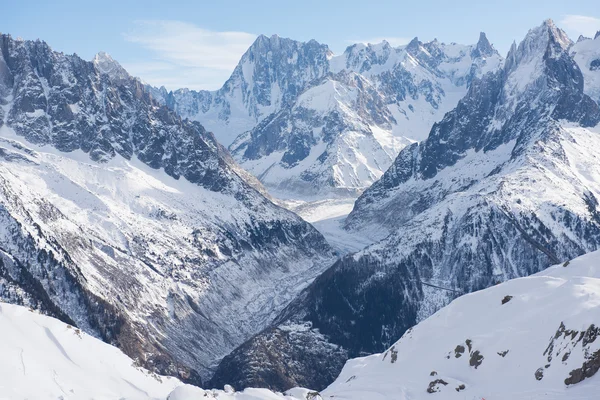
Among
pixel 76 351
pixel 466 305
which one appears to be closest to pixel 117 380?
pixel 76 351

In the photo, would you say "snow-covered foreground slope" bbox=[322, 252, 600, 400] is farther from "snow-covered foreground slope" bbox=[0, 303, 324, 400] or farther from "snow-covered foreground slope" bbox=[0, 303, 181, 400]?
"snow-covered foreground slope" bbox=[0, 303, 181, 400]

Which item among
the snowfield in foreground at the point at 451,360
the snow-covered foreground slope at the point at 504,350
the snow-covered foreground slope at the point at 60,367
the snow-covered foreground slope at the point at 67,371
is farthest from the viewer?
the snow-covered foreground slope at the point at 504,350

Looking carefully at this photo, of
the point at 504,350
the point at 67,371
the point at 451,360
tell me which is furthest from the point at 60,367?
the point at 504,350

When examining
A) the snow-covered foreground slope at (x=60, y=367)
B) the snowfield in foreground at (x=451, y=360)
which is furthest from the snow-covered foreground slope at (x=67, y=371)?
the snowfield in foreground at (x=451, y=360)

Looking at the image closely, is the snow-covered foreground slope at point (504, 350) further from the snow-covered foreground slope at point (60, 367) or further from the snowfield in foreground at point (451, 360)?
the snow-covered foreground slope at point (60, 367)

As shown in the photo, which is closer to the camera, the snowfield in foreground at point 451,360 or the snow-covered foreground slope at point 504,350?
the snowfield in foreground at point 451,360

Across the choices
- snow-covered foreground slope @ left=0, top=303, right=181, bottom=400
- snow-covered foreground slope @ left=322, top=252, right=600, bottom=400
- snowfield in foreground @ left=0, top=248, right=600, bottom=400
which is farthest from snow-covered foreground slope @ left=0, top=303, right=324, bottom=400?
snow-covered foreground slope @ left=322, top=252, right=600, bottom=400

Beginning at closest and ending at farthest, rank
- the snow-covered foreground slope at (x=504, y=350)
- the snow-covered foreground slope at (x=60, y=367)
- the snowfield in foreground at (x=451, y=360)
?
1. the snow-covered foreground slope at (x=60, y=367)
2. the snowfield in foreground at (x=451, y=360)
3. the snow-covered foreground slope at (x=504, y=350)
